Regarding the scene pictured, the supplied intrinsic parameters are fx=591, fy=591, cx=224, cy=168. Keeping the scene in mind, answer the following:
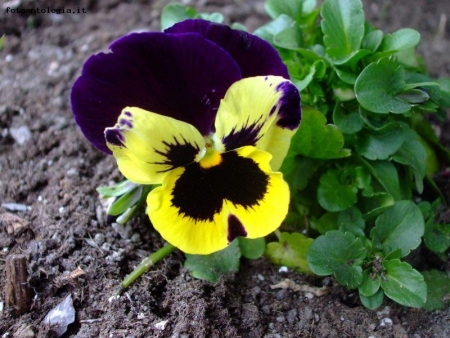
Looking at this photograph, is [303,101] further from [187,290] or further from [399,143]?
[187,290]

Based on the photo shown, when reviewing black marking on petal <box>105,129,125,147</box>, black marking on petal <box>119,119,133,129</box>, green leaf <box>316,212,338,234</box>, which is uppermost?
black marking on petal <box>119,119,133,129</box>

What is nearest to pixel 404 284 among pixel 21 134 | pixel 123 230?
pixel 123 230

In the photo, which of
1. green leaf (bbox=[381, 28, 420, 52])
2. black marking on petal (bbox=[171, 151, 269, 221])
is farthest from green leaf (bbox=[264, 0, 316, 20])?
black marking on petal (bbox=[171, 151, 269, 221])

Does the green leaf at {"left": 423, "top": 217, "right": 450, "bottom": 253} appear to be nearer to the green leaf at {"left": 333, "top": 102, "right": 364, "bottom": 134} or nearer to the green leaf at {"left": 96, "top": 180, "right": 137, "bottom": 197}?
the green leaf at {"left": 333, "top": 102, "right": 364, "bottom": 134}

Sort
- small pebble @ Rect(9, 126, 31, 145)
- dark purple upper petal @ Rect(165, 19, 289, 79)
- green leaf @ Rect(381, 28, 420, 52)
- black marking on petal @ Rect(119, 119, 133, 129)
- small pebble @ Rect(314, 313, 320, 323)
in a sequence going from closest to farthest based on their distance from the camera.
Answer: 1. black marking on petal @ Rect(119, 119, 133, 129)
2. dark purple upper petal @ Rect(165, 19, 289, 79)
3. small pebble @ Rect(314, 313, 320, 323)
4. green leaf @ Rect(381, 28, 420, 52)
5. small pebble @ Rect(9, 126, 31, 145)

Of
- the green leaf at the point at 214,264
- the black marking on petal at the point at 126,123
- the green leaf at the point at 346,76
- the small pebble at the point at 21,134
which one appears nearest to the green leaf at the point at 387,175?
the green leaf at the point at 346,76
